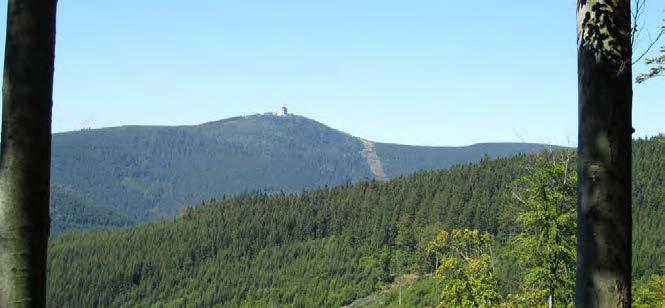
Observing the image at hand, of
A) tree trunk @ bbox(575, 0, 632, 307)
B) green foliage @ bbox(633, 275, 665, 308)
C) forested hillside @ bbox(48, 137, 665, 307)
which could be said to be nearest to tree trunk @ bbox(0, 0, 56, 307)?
tree trunk @ bbox(575, 0, 632, 307)

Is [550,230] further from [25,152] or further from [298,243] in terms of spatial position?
[298,243]

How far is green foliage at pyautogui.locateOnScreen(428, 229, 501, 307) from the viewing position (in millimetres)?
25266

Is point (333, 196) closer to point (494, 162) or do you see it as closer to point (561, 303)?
point (494, 162)

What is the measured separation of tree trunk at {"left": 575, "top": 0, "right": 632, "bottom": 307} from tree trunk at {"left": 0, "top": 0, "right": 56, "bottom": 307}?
3.29 m

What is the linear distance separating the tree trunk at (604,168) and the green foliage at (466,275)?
20700mm

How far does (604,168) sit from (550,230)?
1639 centimetres

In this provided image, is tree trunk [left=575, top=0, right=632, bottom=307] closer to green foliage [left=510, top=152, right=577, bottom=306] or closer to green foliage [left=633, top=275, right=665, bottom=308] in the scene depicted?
green foliage [left=510, top=152, right=577, bottom=306]

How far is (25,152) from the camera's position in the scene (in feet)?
12.3

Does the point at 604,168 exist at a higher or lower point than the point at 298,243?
higher

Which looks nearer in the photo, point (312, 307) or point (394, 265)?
point (312, 307)

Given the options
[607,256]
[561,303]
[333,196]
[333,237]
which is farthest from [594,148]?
[333,196]

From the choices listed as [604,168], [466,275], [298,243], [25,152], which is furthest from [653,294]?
[298,243]

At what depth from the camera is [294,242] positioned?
6417 inches

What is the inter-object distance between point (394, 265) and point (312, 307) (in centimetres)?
2028
